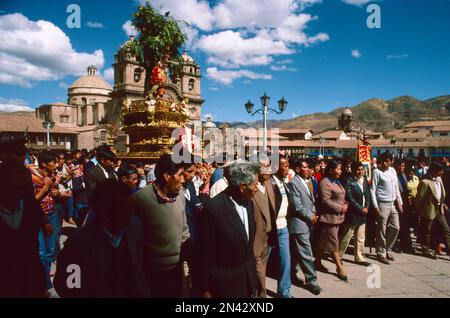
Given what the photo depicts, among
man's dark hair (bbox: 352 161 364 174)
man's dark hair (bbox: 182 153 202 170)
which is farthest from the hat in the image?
man's dark hair (bbox: 352 161 364 174)

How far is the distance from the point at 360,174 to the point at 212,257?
16.3 feet

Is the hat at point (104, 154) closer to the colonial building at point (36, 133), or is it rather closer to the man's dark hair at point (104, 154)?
the man's dark hair at point (104, 154)

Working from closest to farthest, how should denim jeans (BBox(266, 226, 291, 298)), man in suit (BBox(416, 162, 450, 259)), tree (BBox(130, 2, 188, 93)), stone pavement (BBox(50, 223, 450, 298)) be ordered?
denim jeans (BBox(266, 226, 291, 298))
stone pavement (BBox(50, 223, 450, 298))
man in suit (BBox(416, 162, 450, 259))
tree (BBox(130, 2, 188, 93))

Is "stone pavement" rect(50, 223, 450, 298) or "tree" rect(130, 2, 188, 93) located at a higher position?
"tree" rect(130, 2, 188, 93)

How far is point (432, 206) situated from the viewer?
7559 millimetres

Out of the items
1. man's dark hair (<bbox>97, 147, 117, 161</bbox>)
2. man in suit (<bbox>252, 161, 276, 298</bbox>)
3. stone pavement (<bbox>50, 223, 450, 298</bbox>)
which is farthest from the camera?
man's dark hair (<bbox>97, 147, 117, 161</bbox>)

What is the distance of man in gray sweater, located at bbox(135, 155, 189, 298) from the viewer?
3344 millimetres

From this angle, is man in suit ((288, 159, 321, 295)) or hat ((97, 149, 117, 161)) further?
hat ((97, 149, 117, 161))

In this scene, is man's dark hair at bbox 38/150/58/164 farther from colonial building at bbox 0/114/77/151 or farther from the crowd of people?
colonial building at bbox 0/114/77/151

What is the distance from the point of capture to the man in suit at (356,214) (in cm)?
663

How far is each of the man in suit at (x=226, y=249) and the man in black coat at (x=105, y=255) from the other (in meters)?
0.75

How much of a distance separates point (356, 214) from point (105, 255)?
5.80 meters

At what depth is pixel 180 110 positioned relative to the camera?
9453mm
